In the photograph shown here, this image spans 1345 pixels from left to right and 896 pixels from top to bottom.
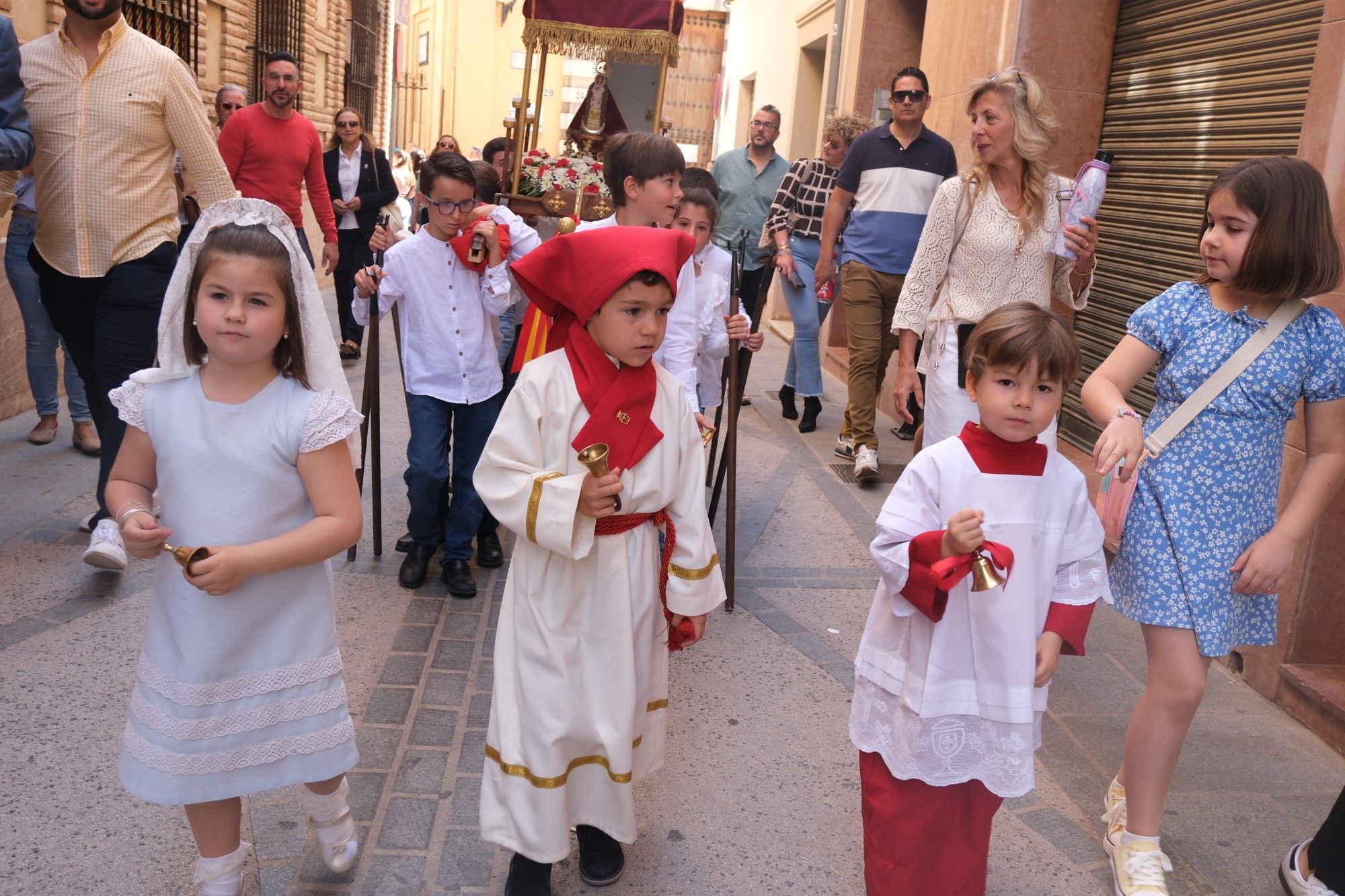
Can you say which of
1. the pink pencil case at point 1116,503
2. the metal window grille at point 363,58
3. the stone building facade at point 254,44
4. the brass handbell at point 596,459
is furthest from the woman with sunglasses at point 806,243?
the metal window grille at point 363,58

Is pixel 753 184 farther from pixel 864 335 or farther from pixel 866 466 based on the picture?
pixel 866 466

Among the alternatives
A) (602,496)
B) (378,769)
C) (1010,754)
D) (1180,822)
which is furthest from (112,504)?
(1180,822)

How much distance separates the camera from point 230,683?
2611 millimetres

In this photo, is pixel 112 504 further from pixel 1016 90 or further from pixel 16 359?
pixel 16 359

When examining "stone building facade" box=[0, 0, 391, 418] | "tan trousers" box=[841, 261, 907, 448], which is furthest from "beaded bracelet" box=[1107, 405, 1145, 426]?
"stone building facade" box=[0, 0, 391, 418]

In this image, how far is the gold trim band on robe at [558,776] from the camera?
110 inches

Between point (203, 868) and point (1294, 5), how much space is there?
5353 millimetres

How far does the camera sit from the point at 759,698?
428cm

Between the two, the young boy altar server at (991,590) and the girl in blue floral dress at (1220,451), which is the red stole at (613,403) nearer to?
the young boy altar server at (991,590)

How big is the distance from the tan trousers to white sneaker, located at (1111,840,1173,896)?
4.29m

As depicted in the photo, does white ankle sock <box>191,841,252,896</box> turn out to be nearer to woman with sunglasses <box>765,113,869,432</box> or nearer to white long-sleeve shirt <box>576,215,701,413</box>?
white long-sleeve shirt <box>576,215,701,413</box>

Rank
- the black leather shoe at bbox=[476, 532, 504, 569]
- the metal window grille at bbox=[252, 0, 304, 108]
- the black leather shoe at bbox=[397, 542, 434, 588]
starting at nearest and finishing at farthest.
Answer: the black leather shoe at bbox=[397, 542, 434, 588] → the black leather shoe at bbox=[476, 532, 504, 569] → the metal window grille at bbox=[252, 0, 304, 108]

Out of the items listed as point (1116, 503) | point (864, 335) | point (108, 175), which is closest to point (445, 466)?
point (108, 175)

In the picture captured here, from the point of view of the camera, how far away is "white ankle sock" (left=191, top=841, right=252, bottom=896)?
104 inches
